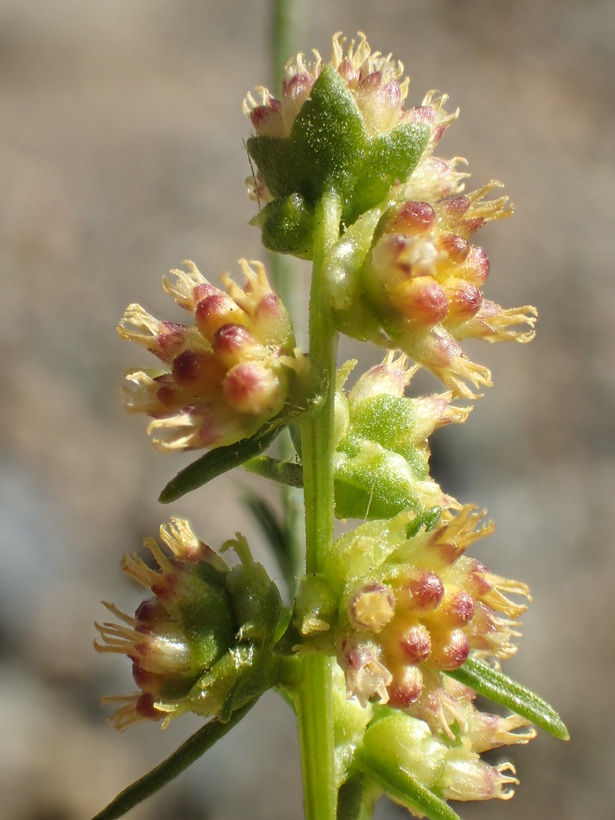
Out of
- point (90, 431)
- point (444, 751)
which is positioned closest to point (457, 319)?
point (444, 751)

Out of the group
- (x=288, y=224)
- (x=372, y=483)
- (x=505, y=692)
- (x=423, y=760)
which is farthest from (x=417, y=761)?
(x=288, y=224)

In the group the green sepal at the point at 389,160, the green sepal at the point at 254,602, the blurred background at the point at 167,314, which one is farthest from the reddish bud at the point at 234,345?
the blurred background at the point at 167,314

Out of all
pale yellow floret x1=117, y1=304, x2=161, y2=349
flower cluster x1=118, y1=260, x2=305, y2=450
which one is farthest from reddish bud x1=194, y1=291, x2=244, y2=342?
pale yellow floret x1=117, y1=304, x2=161, y2=349

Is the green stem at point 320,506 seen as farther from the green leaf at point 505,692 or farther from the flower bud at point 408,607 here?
the green leaf at point 505,692

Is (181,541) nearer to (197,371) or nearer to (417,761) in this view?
(197,371)

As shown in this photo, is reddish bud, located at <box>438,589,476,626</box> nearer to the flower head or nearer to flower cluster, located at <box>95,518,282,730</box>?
flower cluster, located at <box>95,518,282,730</box>

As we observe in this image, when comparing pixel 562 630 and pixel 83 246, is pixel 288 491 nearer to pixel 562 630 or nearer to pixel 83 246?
pixel 562 630
